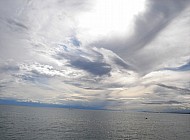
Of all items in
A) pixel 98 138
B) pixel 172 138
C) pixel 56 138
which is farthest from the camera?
pixel 172 138

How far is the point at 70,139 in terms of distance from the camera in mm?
84562

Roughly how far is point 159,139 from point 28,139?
5944 centimetres

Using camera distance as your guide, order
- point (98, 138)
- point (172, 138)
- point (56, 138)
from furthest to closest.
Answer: point (172, 138), point (98, 138), point (56, 138)

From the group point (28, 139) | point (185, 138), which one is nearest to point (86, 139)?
point (28, 139)

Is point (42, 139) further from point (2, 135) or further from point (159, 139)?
point (159, 139)

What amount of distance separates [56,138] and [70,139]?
5.84m

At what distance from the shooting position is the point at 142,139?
307 ft

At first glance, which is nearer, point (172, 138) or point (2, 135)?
point (2, 135)

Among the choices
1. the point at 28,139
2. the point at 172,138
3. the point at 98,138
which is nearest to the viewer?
the point at 28,139

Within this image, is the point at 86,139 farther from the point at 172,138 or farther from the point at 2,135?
the point at 172,138

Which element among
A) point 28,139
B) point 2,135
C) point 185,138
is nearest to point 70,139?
point 28,139

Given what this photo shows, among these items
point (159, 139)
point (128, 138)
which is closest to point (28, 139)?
point (128, 138)

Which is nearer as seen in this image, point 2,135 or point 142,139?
point 2,135

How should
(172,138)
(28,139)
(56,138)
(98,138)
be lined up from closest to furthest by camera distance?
(28,139), (56,138), (98,138), (172,138)
